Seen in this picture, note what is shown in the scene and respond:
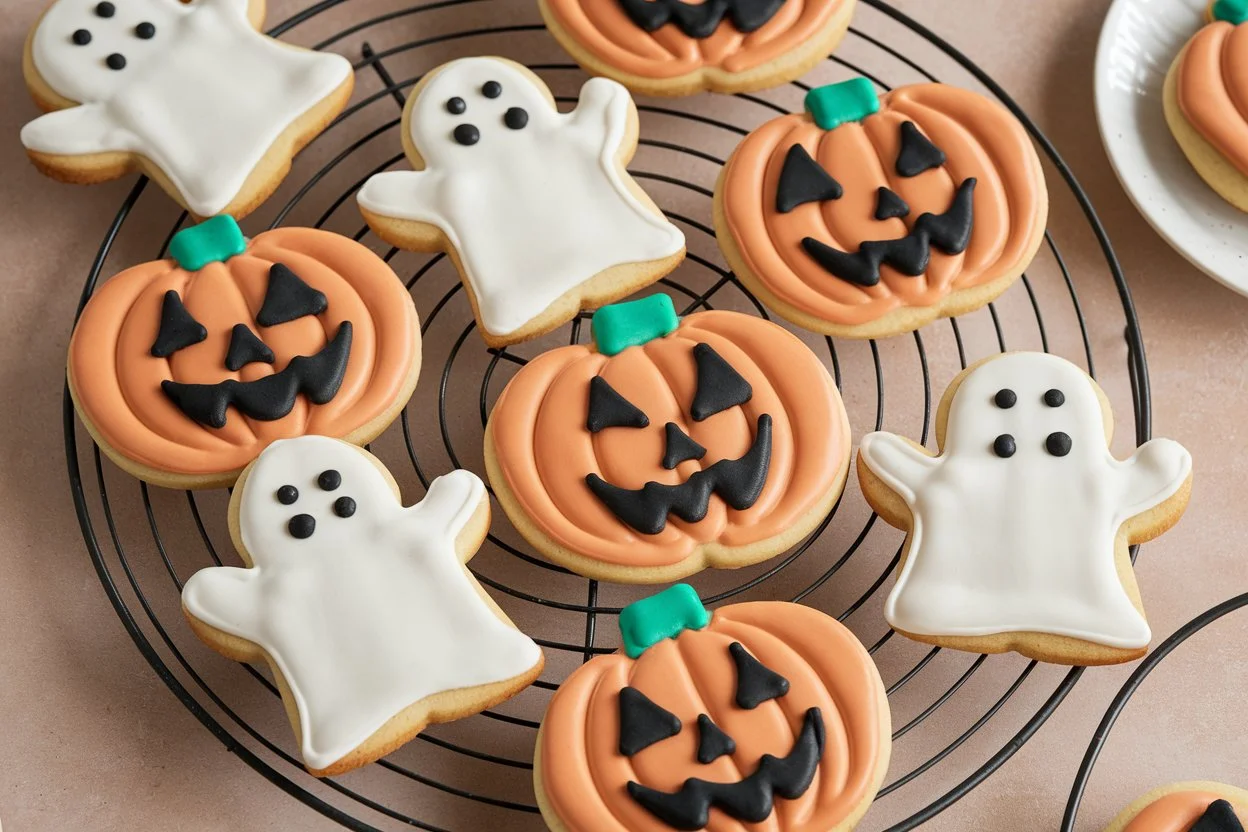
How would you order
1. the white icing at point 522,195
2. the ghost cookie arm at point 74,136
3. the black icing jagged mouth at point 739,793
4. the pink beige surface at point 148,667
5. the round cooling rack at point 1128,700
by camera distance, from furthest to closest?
the ghost cookie arm at point 74,136, the white icing at point 522,195, the pink beige surface at point 148,667, the round cooling rack at point 1128,700, the black icing jagged mouth at point 739,793

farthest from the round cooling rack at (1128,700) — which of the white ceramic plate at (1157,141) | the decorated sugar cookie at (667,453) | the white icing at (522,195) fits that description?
the white icing at (522,195)

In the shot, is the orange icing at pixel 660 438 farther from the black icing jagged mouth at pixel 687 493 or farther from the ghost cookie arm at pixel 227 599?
the ghost cookie arm at pixel 227 599

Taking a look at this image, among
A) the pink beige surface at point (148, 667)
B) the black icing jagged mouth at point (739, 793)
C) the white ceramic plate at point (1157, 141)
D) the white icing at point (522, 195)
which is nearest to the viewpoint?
the black icing jagged mouth at point (739, 793)

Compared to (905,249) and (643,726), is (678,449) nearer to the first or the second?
(643,726)

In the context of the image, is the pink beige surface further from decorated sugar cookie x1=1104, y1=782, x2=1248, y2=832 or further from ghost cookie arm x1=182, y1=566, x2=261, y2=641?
ghost cookie arm x1=182, y1=566, x2=261, y2=641

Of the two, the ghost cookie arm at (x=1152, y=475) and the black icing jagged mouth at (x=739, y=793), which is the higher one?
the ghost cookie arm at (x=1152, y=475)

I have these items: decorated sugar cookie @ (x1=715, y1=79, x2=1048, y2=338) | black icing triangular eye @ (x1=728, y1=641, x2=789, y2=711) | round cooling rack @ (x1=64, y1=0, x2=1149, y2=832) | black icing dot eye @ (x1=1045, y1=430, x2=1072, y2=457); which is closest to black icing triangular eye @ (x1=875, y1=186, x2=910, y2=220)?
decorated sugar cookie @ (x1=715, y1=79, x2=1048, y2=338)

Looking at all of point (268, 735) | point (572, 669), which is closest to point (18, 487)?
point (268, 735)

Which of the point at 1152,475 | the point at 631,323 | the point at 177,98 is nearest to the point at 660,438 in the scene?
the point at 631,323
